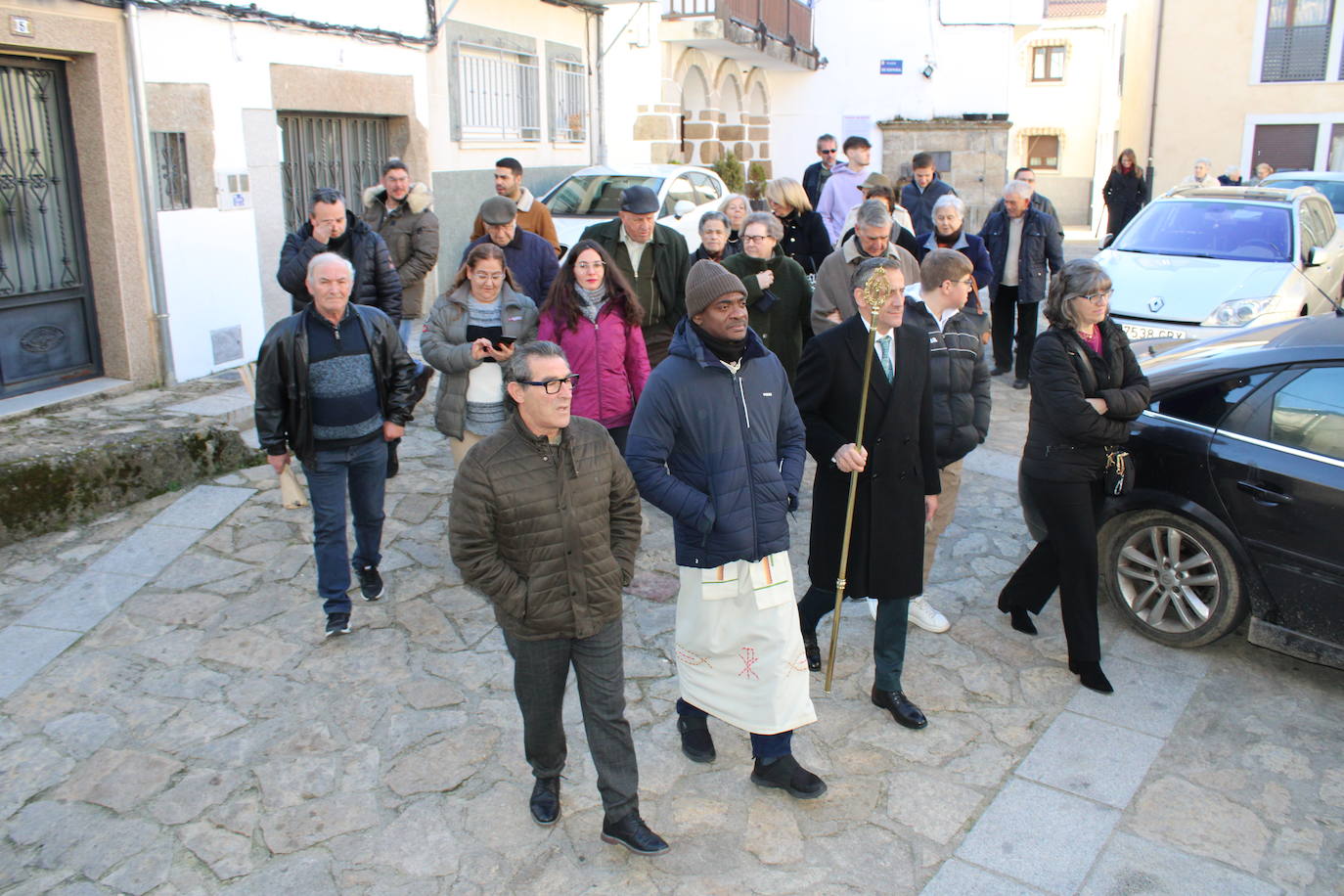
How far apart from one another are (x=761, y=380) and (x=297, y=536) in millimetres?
3512

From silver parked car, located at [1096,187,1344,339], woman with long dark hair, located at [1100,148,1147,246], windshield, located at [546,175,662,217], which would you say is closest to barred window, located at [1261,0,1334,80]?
woman with long dark hair, located at [1100,148,1147,246]

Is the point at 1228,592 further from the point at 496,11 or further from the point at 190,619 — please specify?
the point at 496,11

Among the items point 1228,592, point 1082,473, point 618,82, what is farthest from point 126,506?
point 618,82

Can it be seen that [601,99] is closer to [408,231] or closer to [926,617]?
[408,231]

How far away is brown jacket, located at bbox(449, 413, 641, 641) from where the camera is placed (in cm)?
346

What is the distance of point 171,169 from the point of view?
840 centimetres

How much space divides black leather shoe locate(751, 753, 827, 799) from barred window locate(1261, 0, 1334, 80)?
26989 millimetres

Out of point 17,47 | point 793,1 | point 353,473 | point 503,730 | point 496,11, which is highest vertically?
Answer: point 793,1

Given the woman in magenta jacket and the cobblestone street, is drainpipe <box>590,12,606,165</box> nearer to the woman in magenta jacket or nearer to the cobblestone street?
the woman in magenta jacket

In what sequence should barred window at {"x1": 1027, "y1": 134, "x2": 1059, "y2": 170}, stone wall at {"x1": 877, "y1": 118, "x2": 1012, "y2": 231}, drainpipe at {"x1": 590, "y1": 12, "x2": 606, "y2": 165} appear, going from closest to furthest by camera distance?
drainpipe at {"x1": 590, "y1": 12, "x2": 606, "y2": 165}
stone wall at {"x1": 877, "y1": 118, "x2": 1012, "y2": 231}
barred window at {"x1": 1027, "y1": 134, "x2": 1059, "y2": 170}

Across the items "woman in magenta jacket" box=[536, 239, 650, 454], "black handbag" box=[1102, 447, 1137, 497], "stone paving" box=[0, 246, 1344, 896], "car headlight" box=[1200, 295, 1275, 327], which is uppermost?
"woman in magenta jacket" box=[536, 239, 650, 454]

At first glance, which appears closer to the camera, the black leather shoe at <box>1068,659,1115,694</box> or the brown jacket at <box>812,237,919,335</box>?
the black leather shoe at <box>1068,659,1115,694</box>

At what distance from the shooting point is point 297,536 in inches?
252

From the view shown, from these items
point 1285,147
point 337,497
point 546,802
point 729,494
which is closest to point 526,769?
point 546,802
